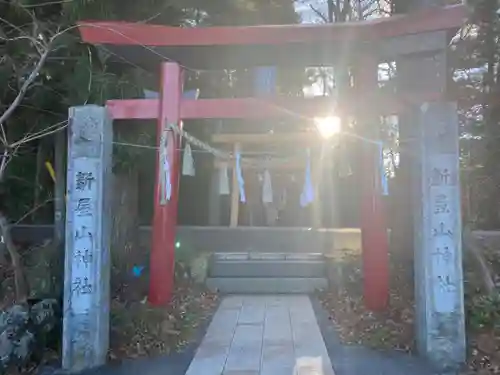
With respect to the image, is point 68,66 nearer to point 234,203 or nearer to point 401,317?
point 234,203

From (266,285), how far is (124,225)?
312 cm

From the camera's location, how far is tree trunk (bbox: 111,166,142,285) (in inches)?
400

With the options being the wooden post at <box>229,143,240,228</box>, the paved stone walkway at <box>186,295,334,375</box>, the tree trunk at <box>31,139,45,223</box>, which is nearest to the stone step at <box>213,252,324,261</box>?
the paved stone walkway at <box>186,295,334,375</box>

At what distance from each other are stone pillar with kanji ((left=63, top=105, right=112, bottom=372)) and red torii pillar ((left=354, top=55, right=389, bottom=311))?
4119 millimetres

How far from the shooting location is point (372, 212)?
8.64 m

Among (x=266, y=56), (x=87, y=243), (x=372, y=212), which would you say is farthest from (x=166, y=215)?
(x=372, y=212)

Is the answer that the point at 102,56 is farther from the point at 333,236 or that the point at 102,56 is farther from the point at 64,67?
the point at 333,236

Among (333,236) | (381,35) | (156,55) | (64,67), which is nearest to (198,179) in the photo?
(333,236)

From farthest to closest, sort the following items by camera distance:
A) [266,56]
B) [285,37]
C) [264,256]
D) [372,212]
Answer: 1. [264,256]
2. [266,56]
3. [372,212]
4. [285,37]

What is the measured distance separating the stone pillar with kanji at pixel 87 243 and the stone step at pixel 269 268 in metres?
4.88

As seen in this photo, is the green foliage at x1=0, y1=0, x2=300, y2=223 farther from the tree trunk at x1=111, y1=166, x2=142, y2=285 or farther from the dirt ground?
the dirt ground

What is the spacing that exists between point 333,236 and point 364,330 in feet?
20.2

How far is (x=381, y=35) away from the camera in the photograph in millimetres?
8117

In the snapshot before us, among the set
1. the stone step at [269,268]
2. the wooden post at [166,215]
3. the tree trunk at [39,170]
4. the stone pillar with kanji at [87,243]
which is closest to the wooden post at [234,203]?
the stone step at [269,268]
